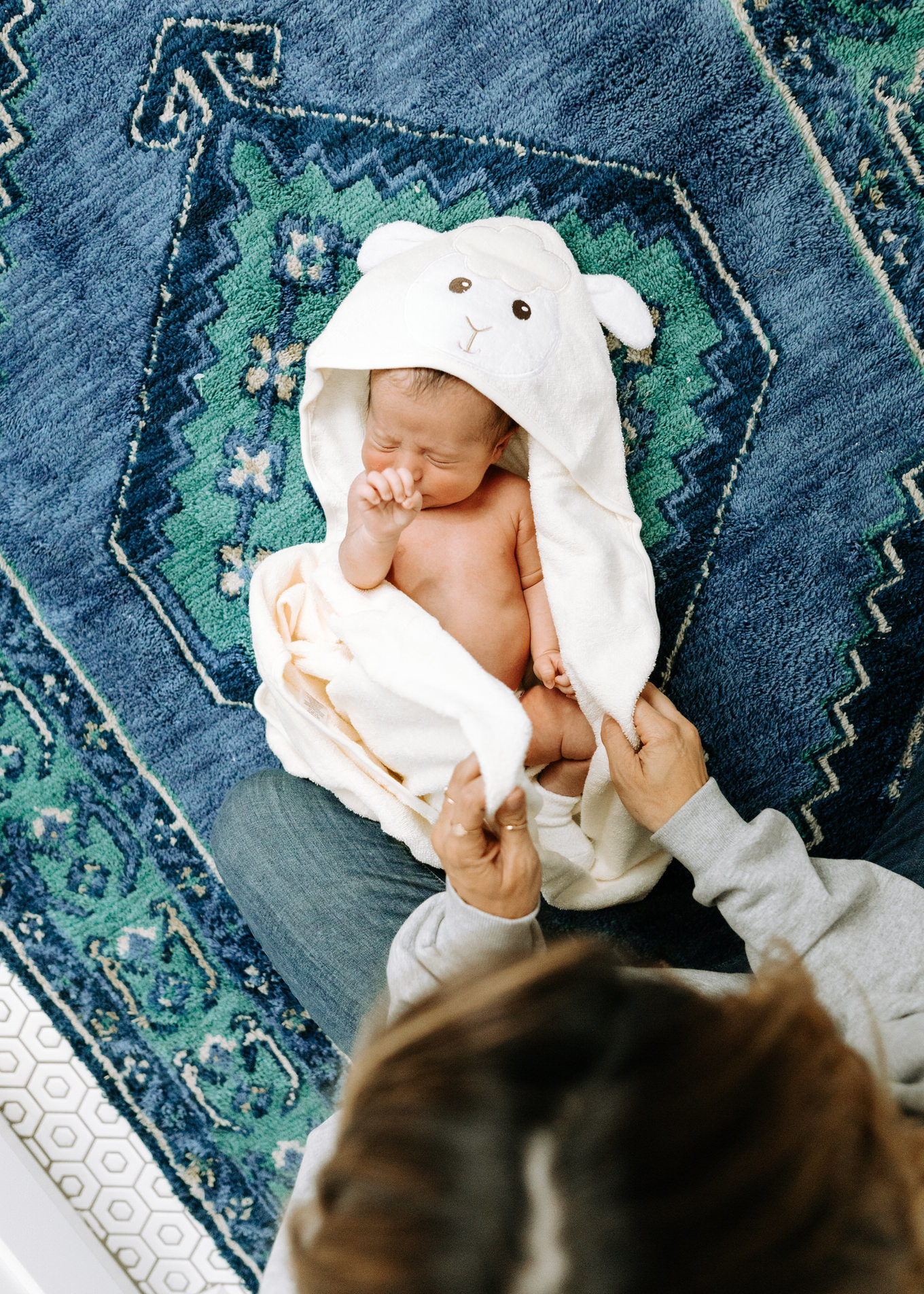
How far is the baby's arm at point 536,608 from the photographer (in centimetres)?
96

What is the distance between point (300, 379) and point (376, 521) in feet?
0.93

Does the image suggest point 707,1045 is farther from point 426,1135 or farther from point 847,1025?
point 847,1025

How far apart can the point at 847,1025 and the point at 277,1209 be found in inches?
33.5

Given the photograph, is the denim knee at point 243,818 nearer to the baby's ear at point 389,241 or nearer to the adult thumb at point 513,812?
the adult thumb at point 513,812

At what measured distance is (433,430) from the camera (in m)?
0.89

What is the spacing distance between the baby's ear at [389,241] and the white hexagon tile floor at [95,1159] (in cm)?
104

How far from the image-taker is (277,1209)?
113 centimetres

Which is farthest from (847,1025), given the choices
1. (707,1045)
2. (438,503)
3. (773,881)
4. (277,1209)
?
(277,1209)

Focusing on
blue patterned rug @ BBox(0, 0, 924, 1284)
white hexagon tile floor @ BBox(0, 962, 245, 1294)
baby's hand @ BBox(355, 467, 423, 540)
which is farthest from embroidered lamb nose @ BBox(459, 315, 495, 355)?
white hexagon tile floor @ BBox(0, 962, 245, 1294)

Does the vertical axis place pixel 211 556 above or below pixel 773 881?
above

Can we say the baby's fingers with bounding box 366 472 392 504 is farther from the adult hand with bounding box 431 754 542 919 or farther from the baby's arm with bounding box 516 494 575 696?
the adult hand with bounding box 431 754 542 919

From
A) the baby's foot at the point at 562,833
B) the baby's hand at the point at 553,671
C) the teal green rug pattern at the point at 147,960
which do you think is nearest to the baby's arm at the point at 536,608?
the baby's hand at the point at 553,671

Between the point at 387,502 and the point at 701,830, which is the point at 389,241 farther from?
the point at 701,830

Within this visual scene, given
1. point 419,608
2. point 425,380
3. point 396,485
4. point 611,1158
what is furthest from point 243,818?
point 611,1158
